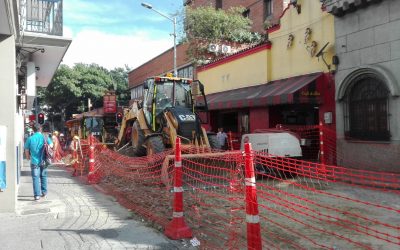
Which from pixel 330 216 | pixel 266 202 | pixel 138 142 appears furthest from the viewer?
pixel 138 142

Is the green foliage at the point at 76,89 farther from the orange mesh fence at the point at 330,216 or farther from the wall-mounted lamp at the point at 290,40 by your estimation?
the orange mesh fence at the point at 330,216

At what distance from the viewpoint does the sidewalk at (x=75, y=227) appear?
19.0 ft

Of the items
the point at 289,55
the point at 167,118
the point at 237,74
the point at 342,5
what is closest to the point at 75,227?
the point at 167,118

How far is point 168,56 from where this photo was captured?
3434 centimetres

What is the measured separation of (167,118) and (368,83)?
626 centimetres

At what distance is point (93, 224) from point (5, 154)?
7.59 ft

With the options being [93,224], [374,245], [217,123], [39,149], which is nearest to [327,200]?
[374,245]

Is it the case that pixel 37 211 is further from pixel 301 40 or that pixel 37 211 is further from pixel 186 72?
pixel 186 72

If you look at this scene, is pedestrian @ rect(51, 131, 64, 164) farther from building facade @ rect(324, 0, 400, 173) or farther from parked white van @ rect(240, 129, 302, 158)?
building facade @ rect(324, 0, 400, 173)

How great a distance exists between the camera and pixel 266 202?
8.57 metres

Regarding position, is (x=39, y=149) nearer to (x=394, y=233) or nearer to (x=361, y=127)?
(x=394, y=233)

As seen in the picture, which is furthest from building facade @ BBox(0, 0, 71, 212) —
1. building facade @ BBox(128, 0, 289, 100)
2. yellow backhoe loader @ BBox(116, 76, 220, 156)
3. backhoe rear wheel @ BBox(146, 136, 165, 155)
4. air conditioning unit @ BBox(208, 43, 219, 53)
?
building facade @ BBox(128, 0, 289, 100)

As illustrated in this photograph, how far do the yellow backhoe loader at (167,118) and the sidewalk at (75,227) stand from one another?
3.13m

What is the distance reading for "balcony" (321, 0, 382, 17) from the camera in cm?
1300
